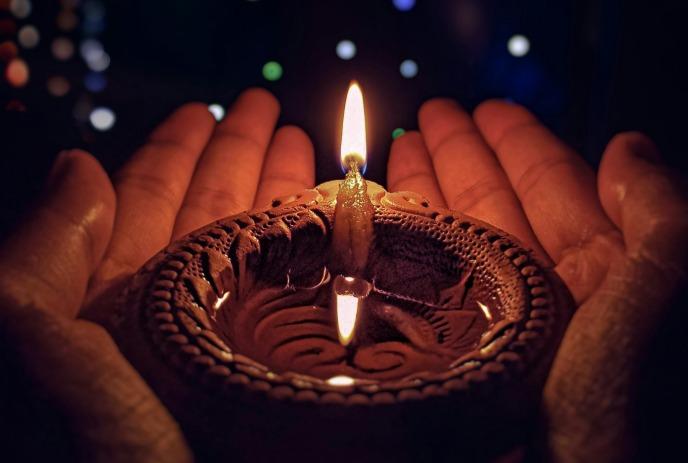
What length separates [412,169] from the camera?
11.4 feet

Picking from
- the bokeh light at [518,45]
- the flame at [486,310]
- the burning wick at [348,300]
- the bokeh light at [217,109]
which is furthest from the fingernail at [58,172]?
the bokeh light at [518,45]

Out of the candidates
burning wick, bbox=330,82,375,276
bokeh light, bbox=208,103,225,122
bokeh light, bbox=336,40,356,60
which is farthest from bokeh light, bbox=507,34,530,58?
burning wick, bbox=330,82,375,276

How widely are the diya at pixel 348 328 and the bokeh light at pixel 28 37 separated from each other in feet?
10.0

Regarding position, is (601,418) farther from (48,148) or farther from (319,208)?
(48,148)

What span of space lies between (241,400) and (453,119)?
2643 mm

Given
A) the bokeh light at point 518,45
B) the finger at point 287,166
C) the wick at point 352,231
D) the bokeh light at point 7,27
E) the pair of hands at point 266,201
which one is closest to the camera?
the pair of hands at point 266,201

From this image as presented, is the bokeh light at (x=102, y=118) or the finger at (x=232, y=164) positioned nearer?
the finger at (x=232, y=164)

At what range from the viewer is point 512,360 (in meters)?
1.58

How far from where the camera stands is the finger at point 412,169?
10.5 feet

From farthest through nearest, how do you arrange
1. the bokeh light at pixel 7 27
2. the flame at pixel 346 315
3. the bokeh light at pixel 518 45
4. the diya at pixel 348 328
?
the bokeh light at pixel 7 27, the bokeh light at pixel 518 45, the flame at pixel 346 315, the diya at pixel 348 328

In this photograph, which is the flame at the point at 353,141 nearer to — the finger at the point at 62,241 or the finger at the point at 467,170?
the finger at the point at 467,170

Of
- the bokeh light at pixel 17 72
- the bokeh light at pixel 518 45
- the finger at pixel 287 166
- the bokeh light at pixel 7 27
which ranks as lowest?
the finger at pixel 287 166

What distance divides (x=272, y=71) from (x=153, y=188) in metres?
1.86

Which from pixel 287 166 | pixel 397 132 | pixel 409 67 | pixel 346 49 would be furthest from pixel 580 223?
pixel 346 49
